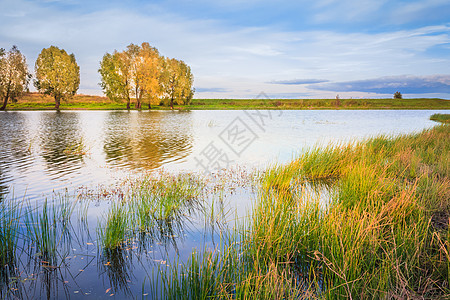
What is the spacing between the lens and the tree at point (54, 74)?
56781mm

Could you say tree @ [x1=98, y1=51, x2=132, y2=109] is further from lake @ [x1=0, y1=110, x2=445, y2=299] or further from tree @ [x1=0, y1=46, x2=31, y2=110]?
lake @ [x1=0, y1=110, x2=445, y2=299]

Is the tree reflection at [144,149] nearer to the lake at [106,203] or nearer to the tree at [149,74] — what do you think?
the lake at [106,203]

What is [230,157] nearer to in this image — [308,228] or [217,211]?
[217,211]

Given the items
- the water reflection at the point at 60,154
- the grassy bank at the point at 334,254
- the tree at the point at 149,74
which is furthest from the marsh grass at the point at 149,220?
the tree at the point at 149,74

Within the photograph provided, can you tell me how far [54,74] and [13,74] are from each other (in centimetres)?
676

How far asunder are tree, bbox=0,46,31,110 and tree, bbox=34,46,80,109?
2.58m

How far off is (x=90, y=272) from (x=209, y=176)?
6.31 metres

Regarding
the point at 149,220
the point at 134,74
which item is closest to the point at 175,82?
the point at 134,74

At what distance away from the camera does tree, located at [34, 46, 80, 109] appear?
56781mm

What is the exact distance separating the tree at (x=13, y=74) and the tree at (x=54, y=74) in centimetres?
258

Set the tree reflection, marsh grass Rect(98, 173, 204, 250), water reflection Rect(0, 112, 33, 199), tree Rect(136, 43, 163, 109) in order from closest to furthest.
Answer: marsh grass Rect(98, 173, 204, 250)
water reflection Rect(0, 112, 33, 199)
the tree reflection
tree Rect(136, 43, 163, 109)

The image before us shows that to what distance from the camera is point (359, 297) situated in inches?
127

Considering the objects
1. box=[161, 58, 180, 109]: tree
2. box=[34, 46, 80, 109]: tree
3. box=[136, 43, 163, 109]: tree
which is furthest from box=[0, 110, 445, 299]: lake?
box=[161, 58, 180, 109]: tree

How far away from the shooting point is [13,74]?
2105 inches
